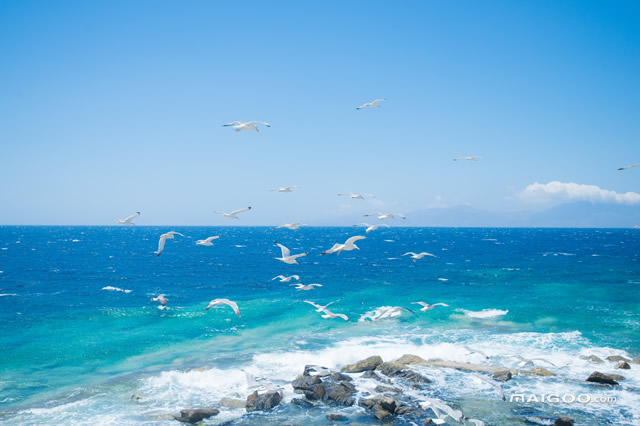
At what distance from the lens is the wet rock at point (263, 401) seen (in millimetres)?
18797

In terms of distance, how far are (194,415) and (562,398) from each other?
54.8 feet

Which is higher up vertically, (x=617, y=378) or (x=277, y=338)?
(x=617, y=378)

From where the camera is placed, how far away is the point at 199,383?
22.4 meters

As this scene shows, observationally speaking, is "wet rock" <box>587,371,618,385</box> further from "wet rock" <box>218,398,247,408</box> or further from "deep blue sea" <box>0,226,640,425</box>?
"wet rock" <box>218,398,247,408</box>

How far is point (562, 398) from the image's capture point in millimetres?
19312

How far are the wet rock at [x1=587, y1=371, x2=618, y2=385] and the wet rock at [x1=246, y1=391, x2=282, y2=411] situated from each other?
15893mm

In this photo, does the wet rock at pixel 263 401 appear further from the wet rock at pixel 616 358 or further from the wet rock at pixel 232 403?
the wet rock at pixel 616 358

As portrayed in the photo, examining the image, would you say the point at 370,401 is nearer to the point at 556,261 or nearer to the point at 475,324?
the point at 475,324

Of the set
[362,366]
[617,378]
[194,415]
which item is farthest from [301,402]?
[617,378]

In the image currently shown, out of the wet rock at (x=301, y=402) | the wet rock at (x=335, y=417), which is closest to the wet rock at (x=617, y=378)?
the wet rock at (x=335, y=417)

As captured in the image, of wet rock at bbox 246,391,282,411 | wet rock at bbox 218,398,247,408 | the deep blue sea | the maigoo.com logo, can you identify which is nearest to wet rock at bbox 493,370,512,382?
the deep blue sea

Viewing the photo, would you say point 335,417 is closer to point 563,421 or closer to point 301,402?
point 301,402

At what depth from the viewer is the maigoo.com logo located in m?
19.0

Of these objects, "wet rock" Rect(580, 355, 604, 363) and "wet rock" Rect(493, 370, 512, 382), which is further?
"wet rock" Rect(580, 355, 604, 363)
